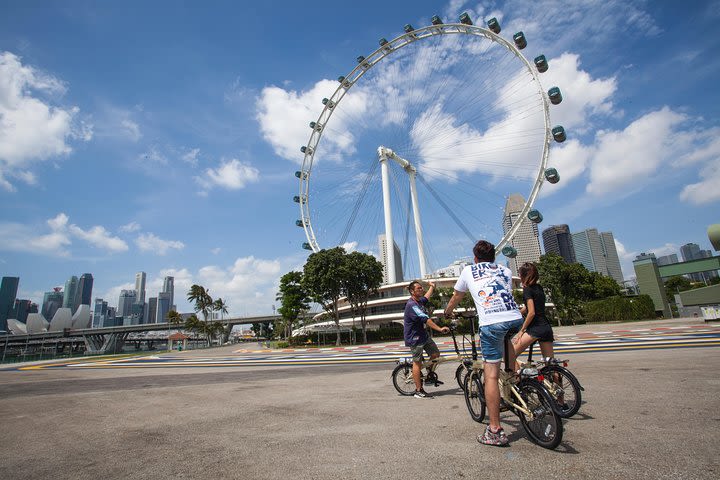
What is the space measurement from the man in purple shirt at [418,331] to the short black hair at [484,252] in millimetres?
2064

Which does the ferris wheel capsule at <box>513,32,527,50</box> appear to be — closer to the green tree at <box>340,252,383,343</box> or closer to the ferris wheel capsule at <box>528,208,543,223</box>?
the ferris wheel capsule at <box>528,208,543,223</box>

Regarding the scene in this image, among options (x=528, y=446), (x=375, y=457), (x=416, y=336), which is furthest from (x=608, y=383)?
(x=375, y=457)

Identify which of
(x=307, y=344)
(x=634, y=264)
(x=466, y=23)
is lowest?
(x=307, y=344)

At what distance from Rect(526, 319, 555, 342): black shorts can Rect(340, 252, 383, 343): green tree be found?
122 ft

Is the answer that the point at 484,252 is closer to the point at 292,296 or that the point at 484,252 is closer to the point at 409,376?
the point at 409,376

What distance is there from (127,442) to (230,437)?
4.15 feet

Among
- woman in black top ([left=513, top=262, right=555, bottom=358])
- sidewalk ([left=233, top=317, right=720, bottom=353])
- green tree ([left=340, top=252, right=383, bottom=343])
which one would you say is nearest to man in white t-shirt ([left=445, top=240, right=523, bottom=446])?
woman in black top ([left=513, top=262, right=555, bottom=358])

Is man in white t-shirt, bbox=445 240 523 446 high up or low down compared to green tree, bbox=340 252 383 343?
down

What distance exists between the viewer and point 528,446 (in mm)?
3568

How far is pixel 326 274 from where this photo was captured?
4197 centimetres

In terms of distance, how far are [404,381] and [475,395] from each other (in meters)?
2.27

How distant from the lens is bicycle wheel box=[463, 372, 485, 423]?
4492mm

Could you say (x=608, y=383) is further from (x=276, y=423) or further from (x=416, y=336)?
(x=276, y=423)

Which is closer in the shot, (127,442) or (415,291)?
(127,442)
